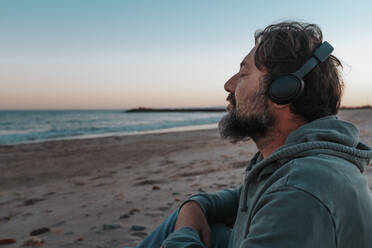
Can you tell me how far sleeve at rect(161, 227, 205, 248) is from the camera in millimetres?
1421

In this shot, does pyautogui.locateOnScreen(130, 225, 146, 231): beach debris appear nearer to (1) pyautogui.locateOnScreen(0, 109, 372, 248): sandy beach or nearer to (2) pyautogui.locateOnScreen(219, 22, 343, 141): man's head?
(1) pyautogui.locateOnScreen(0, 109, 372, 248): sandy beach

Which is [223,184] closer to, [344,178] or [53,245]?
[53,245]

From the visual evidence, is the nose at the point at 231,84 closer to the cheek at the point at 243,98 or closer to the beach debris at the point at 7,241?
the cheek at the point at 243,98

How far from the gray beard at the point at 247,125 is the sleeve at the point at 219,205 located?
1.40 feet

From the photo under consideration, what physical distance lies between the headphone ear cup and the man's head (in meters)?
0.08

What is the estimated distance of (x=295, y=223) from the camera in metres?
1.00

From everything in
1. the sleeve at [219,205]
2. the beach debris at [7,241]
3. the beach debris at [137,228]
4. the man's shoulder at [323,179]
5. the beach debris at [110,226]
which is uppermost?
the man's shoulder at [323,179]

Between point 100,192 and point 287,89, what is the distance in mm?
4674

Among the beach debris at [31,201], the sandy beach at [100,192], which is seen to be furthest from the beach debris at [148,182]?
the beach debris at [31,201]

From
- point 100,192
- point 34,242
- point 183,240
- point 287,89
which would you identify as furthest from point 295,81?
point 100,192

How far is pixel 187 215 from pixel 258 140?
592 millimetres

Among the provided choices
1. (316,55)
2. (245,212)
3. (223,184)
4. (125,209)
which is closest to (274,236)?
(245,212)

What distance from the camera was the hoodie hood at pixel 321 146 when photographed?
47.7 inches

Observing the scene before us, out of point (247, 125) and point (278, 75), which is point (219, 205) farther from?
point (278, 75)
